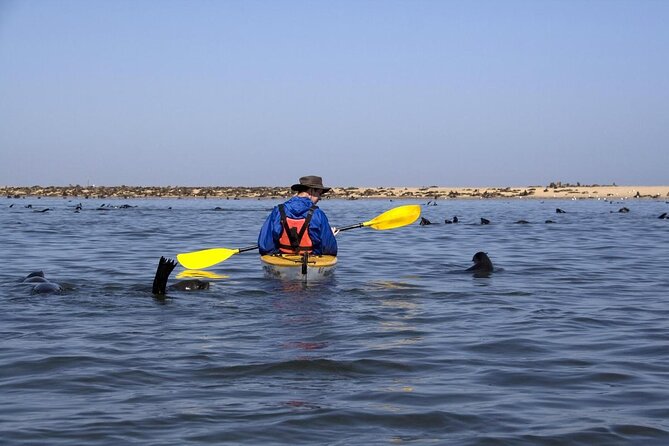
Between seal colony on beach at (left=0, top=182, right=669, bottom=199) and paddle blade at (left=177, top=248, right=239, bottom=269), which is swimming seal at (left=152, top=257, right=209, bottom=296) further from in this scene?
seal colony on beach at (left=0, top=182, right=669, bottom=199)

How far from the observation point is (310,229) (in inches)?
539

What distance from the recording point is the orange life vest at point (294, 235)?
1355 centimetres

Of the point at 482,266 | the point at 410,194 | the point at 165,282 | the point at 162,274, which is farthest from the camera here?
the point at 410,194

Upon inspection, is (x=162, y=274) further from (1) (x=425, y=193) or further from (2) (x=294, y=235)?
(1) (x=425, y=193)

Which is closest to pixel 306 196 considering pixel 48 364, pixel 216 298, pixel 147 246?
pixel 216 298

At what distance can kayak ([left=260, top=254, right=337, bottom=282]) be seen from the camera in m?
13.4

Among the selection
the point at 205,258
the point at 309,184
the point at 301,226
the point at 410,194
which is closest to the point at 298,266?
the point at 301,226

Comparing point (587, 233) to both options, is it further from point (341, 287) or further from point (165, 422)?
point (165, 422)

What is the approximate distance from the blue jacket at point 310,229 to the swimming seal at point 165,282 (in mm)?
1404

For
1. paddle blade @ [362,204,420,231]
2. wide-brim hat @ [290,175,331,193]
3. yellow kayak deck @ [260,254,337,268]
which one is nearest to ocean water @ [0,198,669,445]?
yellow kayak deck @ [260,254,337,268]

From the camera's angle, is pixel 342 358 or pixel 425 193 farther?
pixel 425 193

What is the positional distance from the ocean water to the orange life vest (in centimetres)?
57

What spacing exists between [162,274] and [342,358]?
191 inches

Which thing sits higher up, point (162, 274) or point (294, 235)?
point (294, 235)
